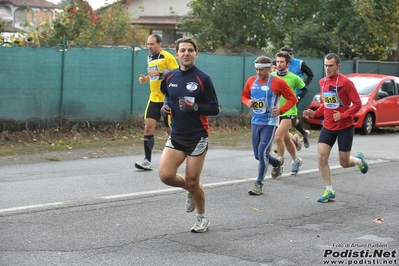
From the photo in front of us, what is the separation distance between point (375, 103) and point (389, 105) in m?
0.82

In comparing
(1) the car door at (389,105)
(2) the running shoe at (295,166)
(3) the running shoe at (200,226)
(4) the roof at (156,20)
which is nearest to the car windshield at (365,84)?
(1) the car door at (389,105)

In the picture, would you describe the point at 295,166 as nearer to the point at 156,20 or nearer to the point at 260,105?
the point at 260,105

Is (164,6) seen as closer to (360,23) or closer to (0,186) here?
(360,23)

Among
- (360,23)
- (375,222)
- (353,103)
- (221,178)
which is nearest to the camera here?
(375,222)

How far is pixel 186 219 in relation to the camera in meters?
8.62

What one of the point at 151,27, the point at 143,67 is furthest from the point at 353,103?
the point at 151,27

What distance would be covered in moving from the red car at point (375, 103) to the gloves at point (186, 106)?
1411cm

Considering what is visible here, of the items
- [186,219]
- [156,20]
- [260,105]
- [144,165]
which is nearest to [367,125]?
[144,165]

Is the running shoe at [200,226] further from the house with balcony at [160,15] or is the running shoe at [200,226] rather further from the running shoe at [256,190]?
the house with balcony at [160,15]

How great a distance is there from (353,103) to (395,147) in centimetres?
822

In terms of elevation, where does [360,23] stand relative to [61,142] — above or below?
above

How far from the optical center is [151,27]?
44.1 metres

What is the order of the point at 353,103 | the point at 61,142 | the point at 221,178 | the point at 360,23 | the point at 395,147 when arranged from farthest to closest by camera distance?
the point at 360,23, the point at 395,147, the point at 61,142, the point at 221,178, the point at 353,103

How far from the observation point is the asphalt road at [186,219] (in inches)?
275
